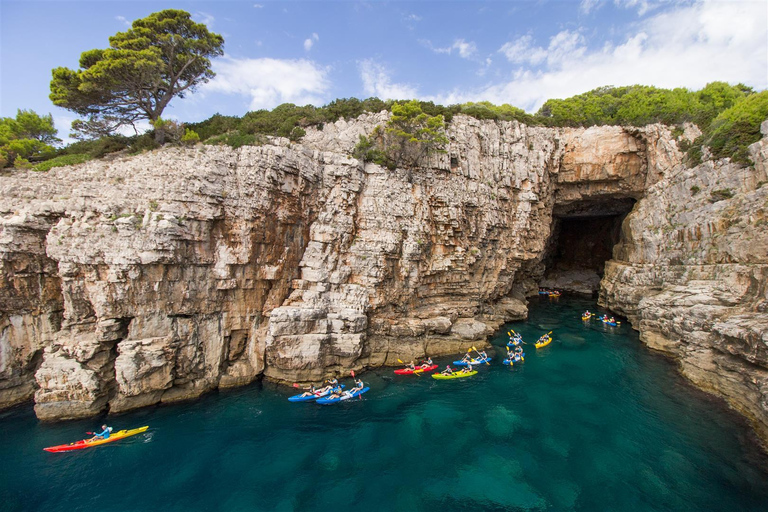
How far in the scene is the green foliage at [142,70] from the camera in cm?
2423

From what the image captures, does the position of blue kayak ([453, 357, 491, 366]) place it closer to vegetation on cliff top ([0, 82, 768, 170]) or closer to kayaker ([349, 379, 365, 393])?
kayaker ([349, 379, 365, 393])

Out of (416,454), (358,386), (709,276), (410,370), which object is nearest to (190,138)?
(358,386)

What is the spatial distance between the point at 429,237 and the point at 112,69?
28460 mm

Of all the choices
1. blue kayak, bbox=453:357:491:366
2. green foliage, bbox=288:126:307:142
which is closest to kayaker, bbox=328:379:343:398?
blue kayak, bbox=453:357:491:366

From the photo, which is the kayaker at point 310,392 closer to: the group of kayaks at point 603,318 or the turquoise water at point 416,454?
the turquoise water at point 416,454

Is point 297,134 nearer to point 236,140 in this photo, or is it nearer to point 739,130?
point 236,140

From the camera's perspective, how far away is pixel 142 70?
24.7 meters

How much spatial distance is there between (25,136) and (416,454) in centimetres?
4112

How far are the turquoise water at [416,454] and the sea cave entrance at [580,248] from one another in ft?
98.2

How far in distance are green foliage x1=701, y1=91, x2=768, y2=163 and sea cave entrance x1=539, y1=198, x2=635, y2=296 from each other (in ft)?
58.0

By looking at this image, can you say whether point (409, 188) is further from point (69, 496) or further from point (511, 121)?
point (69, 496)

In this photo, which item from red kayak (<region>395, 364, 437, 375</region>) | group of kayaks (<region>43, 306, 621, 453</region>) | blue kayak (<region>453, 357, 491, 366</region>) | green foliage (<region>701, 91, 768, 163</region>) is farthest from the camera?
blue kayak (<region>453, 357, 491, 366</region>)

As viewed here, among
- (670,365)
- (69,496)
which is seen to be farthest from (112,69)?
(670,365)

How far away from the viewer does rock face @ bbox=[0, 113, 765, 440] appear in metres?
19.3
